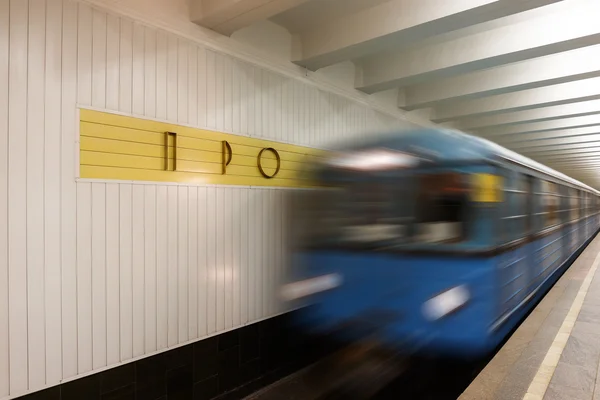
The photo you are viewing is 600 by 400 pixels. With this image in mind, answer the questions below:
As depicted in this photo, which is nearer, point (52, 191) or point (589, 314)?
point (52, 191)

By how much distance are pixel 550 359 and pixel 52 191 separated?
4.38 m

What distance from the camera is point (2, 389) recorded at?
233 cm

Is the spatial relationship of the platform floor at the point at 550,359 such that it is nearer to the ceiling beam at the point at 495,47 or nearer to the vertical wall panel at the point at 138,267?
the vertical wall panel at the point at 138,267

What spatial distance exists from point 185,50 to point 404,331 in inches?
121

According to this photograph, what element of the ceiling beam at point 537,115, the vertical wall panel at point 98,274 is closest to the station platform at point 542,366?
the vertical wall panel at point 98,274

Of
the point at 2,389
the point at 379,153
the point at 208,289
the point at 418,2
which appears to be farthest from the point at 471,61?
the point at 2,389

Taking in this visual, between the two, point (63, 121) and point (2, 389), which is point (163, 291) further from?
point (63, 121)

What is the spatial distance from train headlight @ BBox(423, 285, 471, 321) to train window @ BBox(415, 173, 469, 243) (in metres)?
0.40

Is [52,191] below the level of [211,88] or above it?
below

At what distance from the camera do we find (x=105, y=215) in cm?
285

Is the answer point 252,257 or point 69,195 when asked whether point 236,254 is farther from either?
point 69,195

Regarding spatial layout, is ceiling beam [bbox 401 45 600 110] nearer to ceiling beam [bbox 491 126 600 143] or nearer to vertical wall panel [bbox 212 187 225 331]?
ceiling beam [bbox 491 126 600 143]

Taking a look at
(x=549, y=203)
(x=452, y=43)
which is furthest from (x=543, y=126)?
(x=452, y=43)

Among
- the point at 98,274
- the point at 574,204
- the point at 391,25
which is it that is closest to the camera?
the point at 98,274
